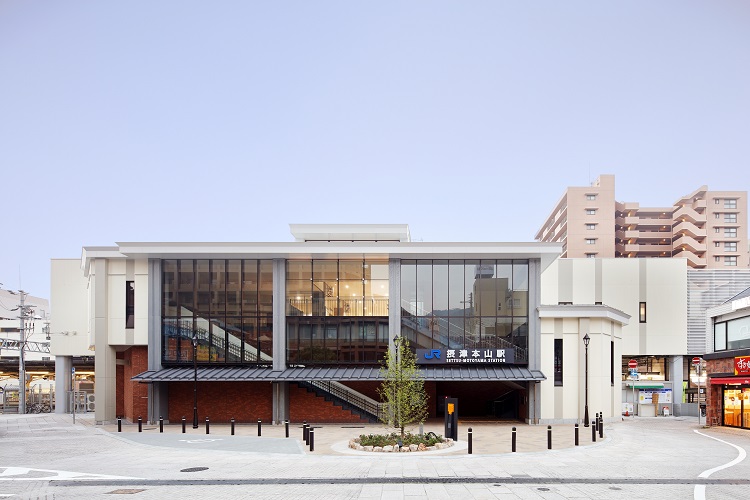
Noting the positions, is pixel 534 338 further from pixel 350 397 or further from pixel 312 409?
pixel 312 409

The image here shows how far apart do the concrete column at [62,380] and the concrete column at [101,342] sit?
16557 mm

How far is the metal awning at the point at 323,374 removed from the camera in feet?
106

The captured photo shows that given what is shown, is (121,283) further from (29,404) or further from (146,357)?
(29,404)

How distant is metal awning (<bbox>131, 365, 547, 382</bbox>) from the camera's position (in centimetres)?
3225

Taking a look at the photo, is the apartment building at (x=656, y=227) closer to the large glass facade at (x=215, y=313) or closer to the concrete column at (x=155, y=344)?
the large glass facade at (x=215, y=313)

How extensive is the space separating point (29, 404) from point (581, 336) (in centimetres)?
4467

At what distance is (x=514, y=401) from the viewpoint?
127 ft

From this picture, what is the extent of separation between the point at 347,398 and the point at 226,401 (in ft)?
22.4

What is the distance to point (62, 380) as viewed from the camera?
49.0m

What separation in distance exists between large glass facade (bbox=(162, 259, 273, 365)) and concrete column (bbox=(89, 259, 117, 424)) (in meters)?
3.37

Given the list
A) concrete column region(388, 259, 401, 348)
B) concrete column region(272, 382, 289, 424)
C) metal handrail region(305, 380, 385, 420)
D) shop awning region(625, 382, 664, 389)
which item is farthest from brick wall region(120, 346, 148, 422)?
shop awning region(625, 382, 664, 389)

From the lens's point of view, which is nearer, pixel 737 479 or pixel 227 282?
pixel 737 479

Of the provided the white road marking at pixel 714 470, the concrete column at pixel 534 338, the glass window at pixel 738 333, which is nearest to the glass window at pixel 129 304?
the concrete column at pixel 534 338

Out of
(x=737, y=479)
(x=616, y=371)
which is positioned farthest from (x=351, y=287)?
(x=737, y=479)
